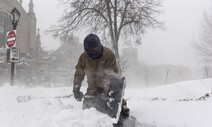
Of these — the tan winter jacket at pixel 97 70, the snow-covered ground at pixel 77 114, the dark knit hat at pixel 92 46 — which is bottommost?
the snow-covered ground at pixel 77 114

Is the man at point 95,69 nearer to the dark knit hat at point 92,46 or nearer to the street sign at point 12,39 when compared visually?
the dark knit hat at point 92,46

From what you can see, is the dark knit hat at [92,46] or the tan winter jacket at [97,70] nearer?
the dark knit hat at [92,46]

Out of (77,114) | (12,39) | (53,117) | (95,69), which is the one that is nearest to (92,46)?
(95,69)

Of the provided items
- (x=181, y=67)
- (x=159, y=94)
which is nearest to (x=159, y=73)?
(x=181, y=67)

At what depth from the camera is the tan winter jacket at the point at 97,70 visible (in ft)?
17.9

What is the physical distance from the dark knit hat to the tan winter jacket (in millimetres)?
172

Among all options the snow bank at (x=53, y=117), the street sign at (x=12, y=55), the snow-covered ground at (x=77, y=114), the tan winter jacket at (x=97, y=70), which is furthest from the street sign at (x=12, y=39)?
the tan winter jacket at (x=97, y=70)

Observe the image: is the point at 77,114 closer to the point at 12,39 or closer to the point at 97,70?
the point at 97,70

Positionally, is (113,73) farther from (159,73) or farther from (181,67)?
(181,67)

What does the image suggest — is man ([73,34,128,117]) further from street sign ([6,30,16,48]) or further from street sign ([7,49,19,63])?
street sign ([7,49,19,63])

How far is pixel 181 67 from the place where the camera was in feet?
313

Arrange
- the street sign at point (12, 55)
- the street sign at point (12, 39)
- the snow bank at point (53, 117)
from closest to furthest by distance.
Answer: the snow bank at point (53, 117), the street sign at point (12, 39), the street sign at point (12, 55)

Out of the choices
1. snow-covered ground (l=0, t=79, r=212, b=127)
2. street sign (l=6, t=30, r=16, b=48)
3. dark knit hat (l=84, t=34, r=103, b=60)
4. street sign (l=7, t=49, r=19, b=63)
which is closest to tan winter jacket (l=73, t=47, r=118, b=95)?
dark knit hat (l=84, t=34, r=103, b=60)

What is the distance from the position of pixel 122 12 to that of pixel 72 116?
15153 mm
